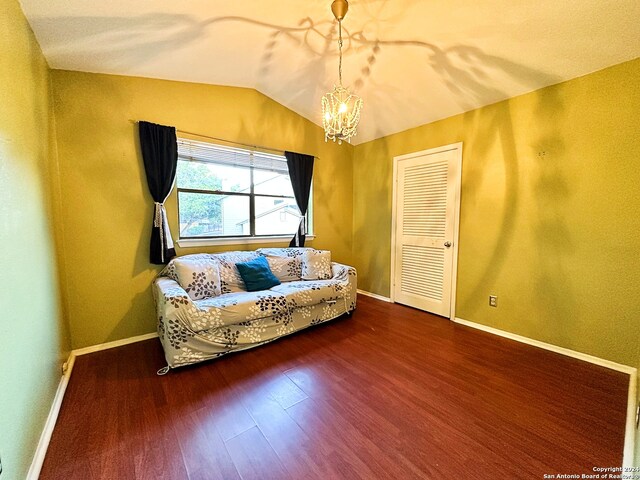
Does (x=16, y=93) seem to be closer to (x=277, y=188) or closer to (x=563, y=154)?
(x=277, y=188)

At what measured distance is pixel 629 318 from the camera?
205 centimetres

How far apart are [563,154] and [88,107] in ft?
14.3

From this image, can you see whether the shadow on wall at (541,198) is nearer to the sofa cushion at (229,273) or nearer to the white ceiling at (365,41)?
the white ceiling at (365,41)

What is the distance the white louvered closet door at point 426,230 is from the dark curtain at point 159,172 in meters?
2.85

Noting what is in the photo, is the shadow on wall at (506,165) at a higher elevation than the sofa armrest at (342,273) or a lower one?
higher

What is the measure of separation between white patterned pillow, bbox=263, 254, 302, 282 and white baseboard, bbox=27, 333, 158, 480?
1.44m

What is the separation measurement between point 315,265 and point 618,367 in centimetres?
287

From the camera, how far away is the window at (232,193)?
2.88 meters

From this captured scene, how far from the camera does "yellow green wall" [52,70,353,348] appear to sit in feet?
7.43

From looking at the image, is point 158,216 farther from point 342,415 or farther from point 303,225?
point 342,415

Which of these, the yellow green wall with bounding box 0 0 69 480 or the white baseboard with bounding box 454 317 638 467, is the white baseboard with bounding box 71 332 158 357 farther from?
the white baseboard with bounding box 454 317 638 467

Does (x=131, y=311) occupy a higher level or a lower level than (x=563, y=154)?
lower

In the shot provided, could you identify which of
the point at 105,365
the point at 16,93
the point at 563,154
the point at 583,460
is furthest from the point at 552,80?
the point at 105,365

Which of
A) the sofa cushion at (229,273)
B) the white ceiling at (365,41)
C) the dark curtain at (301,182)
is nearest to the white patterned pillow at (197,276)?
the sofa cushion at (229,273)
